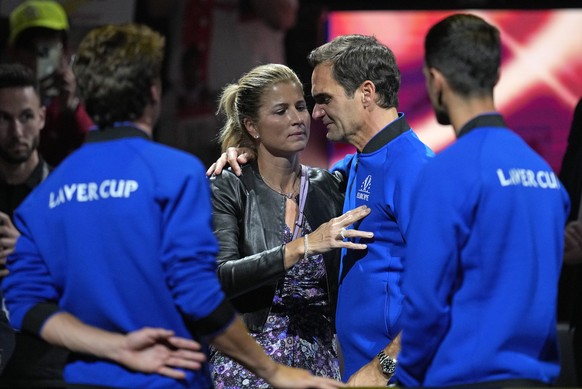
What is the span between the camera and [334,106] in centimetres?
292

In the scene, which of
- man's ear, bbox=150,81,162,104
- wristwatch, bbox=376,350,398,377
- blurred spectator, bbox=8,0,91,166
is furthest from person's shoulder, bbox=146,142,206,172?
blurred spectator, bbox=8,0,91,166

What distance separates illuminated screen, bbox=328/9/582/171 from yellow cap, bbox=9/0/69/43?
1.44 meters

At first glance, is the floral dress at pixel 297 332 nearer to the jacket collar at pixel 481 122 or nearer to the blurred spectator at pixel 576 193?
the blurred spectator at pixel 576 193

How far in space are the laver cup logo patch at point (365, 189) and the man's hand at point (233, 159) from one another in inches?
18.2

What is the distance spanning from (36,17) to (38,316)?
316cm

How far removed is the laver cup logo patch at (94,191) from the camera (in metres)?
1.94

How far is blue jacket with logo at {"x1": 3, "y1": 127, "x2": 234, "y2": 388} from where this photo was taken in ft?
6.36

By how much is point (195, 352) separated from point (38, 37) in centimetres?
333

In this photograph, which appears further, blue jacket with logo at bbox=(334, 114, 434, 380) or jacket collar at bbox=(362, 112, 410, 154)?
jacket collar at bbox=(362, 112, 410, 154)

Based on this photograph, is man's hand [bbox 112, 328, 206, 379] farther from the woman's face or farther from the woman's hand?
the woman's face

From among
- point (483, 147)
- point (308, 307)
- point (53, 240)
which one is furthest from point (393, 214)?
point (53, 240)

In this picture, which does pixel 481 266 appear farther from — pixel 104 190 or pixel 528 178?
pixel 104 190

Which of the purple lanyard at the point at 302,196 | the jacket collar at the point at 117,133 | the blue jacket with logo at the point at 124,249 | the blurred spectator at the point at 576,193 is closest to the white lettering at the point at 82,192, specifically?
the blue jacket with logo at the point at 124,249

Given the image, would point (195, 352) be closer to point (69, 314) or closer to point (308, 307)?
point (69, 314)
